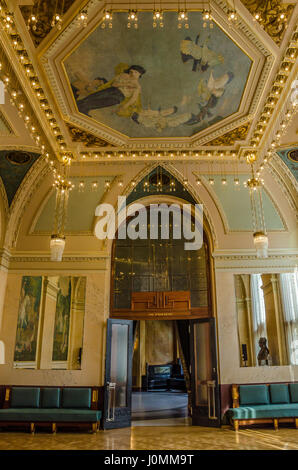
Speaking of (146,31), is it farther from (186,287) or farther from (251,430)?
(251,430)

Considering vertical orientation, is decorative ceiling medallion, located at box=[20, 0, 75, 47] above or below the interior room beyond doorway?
above

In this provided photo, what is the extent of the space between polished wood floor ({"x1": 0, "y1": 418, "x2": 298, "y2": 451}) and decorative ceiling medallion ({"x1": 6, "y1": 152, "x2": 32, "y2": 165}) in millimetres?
6672

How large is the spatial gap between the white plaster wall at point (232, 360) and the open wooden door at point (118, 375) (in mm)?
2543

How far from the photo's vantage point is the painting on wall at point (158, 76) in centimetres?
652

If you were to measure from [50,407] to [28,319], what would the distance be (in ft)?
7.81

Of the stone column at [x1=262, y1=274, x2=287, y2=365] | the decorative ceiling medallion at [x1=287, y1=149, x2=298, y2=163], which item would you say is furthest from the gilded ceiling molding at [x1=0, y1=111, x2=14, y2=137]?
the stone column at [x1=262, y1=274, x2=287, y2=365]

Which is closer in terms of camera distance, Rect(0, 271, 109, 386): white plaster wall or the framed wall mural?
Rect(0, 271, 109, 386): white plaster wall

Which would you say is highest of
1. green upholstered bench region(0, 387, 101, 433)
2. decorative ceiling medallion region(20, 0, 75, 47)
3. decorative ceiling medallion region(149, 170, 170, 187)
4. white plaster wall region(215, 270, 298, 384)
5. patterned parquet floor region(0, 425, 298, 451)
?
decorative ceiling medallion region(20, 0, 75, 47)

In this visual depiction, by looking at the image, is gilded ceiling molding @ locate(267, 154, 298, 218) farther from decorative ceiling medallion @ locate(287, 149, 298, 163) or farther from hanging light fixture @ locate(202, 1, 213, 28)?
hanging light fixture @ locate(202, 1, 213, 28)

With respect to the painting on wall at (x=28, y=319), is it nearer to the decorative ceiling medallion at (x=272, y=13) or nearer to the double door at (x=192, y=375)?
the double door at (x=192, y=375)

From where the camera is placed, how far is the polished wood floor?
23.1 feet

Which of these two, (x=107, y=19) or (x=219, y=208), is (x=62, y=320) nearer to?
(x=219, y=208)

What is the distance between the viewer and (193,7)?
6043 mm

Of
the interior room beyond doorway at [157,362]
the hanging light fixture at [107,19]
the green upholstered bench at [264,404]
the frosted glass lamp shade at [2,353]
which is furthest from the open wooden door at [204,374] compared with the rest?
the interior room beyond doorway at [157,362]
